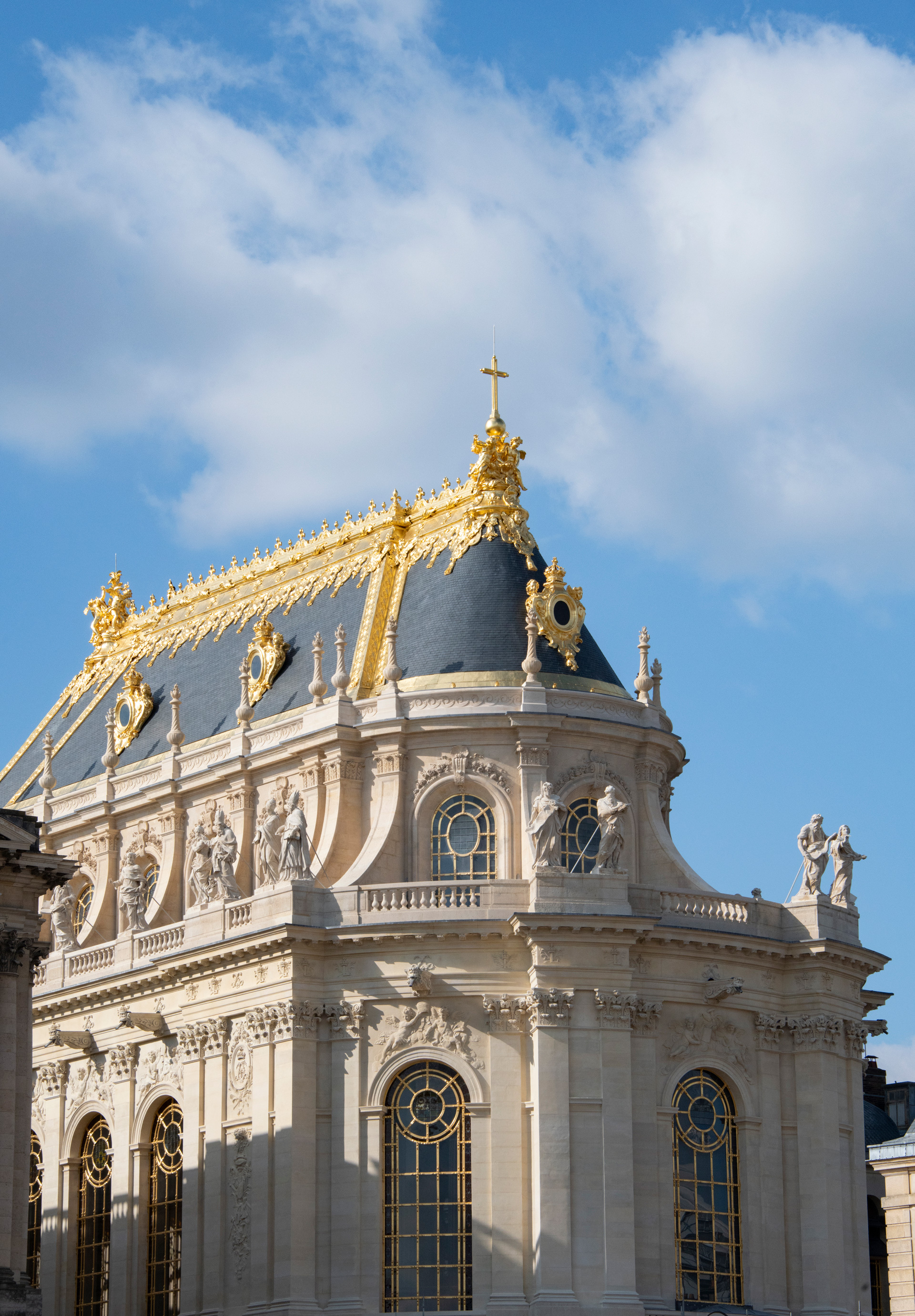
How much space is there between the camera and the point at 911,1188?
6575 cm

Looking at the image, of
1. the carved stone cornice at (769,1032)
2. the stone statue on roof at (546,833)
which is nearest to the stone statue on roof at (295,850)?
the stone statue on roof at (546,833)

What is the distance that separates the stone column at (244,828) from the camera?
59.6 meters

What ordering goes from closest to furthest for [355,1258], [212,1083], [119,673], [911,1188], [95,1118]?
[355,1258]
[212,1083]
[95,1118]
[911,1188]
[119,673]

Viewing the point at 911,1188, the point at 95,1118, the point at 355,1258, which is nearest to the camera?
the point at 355,1258

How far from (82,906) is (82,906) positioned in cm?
1

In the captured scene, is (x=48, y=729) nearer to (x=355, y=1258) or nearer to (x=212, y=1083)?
(x=212, y=1083)

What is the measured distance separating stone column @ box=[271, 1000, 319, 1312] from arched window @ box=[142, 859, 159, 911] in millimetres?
9346

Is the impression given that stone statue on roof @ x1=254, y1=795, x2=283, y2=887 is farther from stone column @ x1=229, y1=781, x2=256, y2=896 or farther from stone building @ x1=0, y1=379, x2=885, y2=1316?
stone column @ x1=229, y1=781, x2=256, y2=896

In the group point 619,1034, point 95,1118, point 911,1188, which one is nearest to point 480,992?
point 619,1034

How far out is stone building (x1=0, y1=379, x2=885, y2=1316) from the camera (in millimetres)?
52219

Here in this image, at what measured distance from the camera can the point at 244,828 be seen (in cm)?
6009

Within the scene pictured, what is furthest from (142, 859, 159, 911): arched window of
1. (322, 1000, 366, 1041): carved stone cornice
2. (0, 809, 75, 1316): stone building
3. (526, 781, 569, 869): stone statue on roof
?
(0, 809, 75, 1316): stone building

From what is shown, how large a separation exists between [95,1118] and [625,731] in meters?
15.8

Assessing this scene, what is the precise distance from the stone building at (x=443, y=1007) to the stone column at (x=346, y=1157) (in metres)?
0.07
